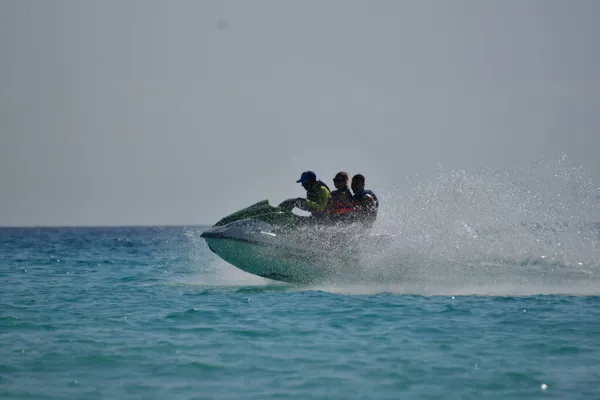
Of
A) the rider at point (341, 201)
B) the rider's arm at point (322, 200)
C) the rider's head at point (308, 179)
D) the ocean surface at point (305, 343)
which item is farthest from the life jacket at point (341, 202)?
the ocean surface at point (305, 343)

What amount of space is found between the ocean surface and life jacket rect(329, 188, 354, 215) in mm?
1463

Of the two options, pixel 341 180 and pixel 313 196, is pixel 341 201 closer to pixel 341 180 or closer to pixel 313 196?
pixel 341 180

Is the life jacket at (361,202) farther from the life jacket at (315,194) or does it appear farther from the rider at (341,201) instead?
the life jacket at (315,194)

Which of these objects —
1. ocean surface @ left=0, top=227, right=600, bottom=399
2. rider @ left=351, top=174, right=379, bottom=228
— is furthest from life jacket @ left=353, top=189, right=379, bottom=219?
ocean surface @ left=0, top=227, right=600, bottom=399

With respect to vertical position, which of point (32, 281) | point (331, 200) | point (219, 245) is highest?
point (331, 200)

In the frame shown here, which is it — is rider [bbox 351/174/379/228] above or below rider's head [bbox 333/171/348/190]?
below

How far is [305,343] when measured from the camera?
Answer: 8.32 meters

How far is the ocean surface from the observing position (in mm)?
6594

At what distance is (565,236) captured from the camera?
607 inches

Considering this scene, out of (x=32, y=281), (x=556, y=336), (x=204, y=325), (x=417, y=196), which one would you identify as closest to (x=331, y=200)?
(x=417, y=196)

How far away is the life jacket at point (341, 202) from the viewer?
12922mm

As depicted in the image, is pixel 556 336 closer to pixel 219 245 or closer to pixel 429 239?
pixel 429 239

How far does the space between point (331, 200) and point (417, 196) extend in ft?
9.52

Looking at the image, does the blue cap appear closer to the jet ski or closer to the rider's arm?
the rider's arm
